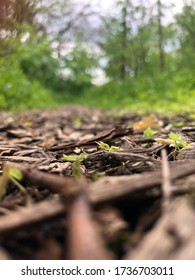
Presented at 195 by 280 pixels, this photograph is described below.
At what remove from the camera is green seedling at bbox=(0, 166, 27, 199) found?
849 millimetres

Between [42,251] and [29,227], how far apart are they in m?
0.04

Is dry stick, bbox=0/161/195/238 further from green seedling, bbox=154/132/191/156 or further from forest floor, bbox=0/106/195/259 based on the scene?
green seedling, bbox=154/132/191/156

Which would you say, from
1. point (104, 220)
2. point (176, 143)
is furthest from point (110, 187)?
point (176, 143)

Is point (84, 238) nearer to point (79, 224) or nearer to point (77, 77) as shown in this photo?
point (79, 224)

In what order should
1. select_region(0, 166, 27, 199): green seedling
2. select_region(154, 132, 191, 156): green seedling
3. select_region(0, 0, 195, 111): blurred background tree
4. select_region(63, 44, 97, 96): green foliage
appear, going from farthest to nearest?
select_region(63, 44, 97, 96): green foliage, select_region(0, 0, 195, 111): blurred background tree, select_region(154, 132, 191, 156): green seedling, select_region(0, 166, 27, 199): green seedling

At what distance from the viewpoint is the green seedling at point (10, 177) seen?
0.85 meters

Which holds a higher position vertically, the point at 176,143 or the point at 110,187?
the point at 176,143

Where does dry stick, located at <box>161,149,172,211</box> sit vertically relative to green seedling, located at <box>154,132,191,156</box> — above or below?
below

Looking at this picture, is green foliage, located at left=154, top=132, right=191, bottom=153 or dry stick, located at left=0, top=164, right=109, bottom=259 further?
green foliage, located at left=154, top=132, right=191, bottom=153

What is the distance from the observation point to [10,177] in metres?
0.95

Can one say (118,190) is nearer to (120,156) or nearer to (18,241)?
(18,241)

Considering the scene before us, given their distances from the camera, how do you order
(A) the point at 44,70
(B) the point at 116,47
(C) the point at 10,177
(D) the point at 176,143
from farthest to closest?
1. (A) the point at 44,70
2. (B) the point at 116,47
3. (D) the point at 176,143
4. (C) the point at 10,177

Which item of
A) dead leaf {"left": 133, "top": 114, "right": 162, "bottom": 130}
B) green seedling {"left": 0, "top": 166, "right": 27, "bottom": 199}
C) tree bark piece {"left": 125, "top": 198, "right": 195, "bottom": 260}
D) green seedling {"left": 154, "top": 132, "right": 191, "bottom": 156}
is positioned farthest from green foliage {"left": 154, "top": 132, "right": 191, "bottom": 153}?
dead leaf {"left": 133, "top": 114, "right": 162, "bottom": 130}

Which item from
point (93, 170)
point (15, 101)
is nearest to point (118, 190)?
point (93, 170)
